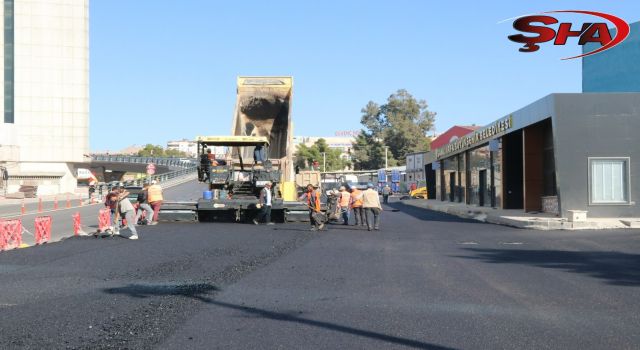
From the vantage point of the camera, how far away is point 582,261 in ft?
43.5

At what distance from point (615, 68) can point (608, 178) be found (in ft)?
66.4

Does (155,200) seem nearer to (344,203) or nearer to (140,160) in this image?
(344,203)

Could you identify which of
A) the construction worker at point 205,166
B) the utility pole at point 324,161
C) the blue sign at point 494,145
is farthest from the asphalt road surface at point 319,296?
the utility pole at point 324,161

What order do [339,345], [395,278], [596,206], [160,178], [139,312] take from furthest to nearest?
[160,178] → [596,206] → [395,278] → [139,312] → [339,345]

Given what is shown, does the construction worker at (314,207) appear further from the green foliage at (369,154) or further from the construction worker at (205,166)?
the green foliage at (369,154)

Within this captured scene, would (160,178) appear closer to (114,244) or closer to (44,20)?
(44,20)

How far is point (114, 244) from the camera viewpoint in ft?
54.6

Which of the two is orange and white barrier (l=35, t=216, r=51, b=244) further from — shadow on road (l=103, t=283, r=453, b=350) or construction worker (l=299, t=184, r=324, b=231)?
shadow on road (l=103, t=283, r=453, b=350)

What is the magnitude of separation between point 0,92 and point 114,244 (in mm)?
75051

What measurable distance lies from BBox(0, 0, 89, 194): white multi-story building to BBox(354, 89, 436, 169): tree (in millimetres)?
46222

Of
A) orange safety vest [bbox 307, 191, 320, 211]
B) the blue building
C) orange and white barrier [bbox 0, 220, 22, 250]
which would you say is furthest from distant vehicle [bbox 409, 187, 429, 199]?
orange and white barrier [bbox 0, 220, 22, 250]

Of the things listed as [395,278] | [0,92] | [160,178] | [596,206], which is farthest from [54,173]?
[395,278]

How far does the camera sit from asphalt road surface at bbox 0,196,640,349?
22.5ft

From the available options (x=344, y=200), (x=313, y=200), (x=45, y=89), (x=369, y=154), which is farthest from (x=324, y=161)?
(x=313, y=200)
